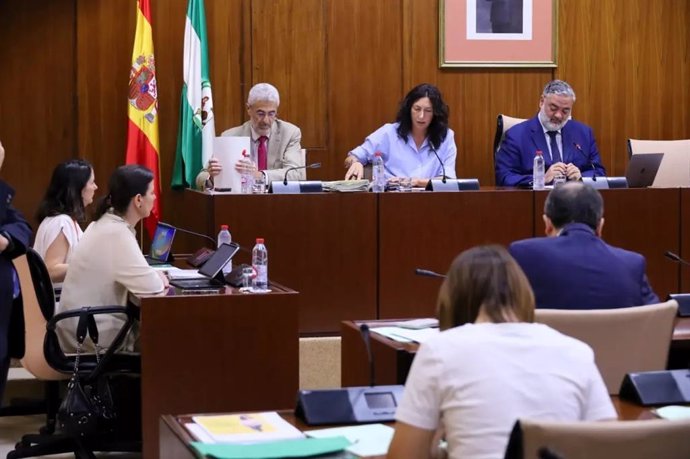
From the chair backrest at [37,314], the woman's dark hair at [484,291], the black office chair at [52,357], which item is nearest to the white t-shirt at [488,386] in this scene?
the woman's dark hair at [484,291]

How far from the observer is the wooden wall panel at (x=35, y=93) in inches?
274

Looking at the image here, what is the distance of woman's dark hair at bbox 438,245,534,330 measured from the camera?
7.18 feet

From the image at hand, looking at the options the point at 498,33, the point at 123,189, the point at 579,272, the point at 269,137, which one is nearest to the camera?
the point at 579,272

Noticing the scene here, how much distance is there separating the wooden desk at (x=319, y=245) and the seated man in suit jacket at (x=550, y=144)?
4.07 feet

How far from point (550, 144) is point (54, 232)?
→ 299cm

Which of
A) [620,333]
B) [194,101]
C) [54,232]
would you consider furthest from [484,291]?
[194,101]

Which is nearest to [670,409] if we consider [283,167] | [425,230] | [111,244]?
[111,244]

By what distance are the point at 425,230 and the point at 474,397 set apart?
3.55 m

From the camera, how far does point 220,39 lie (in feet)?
23.6

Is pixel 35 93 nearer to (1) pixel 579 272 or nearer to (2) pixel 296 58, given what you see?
(2) pixel 296 58

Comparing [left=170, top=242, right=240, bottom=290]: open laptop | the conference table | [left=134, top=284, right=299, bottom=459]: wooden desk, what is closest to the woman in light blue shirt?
the conference table

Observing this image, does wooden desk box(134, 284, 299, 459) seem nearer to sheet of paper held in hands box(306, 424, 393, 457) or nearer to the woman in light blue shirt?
sheet of paper held in hands box(306, 424, 393, 457)

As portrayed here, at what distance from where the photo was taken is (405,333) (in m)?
3.47

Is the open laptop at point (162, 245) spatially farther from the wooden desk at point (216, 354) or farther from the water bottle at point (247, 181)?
the wooden desk at point (216, 354)
